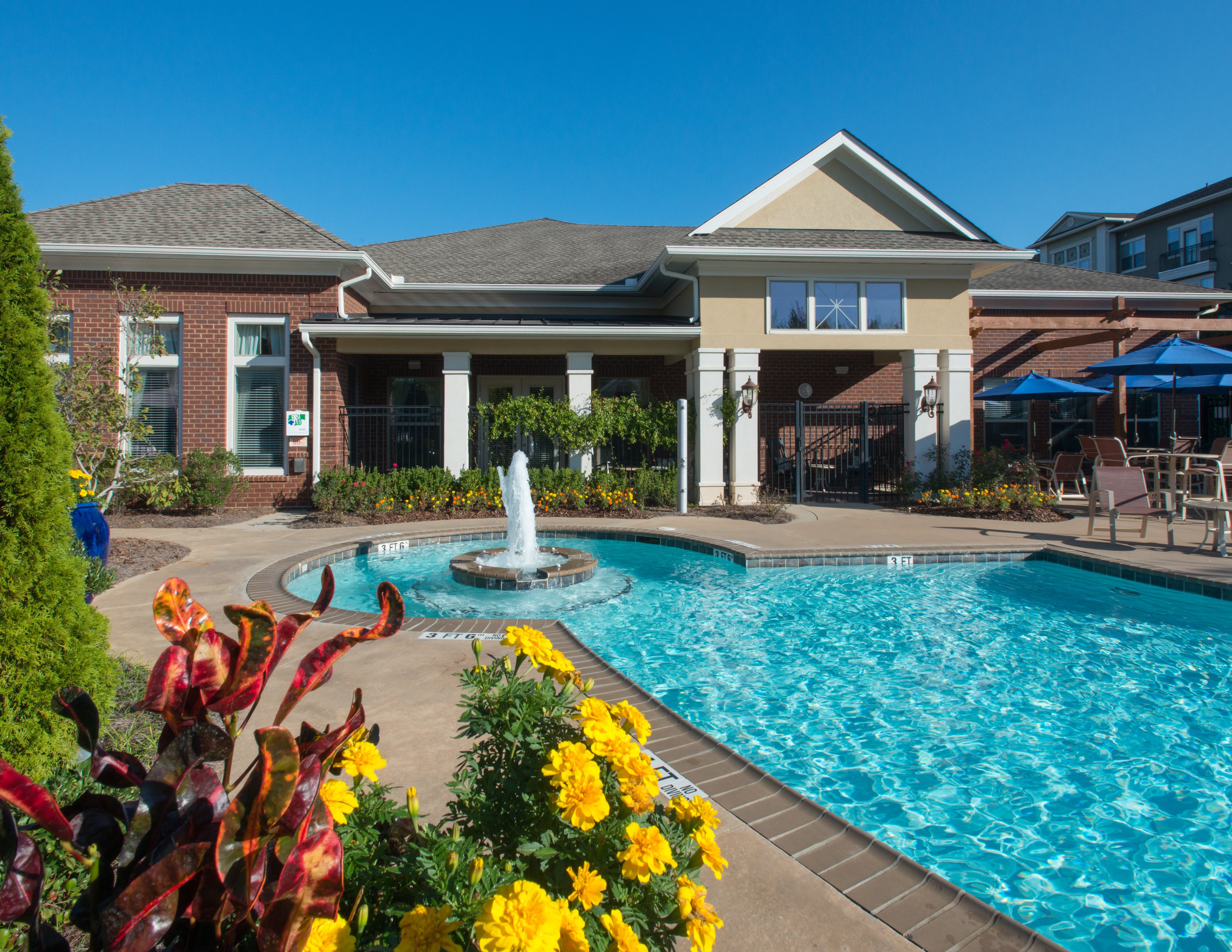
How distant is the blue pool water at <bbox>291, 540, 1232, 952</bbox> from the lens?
2.88 metres

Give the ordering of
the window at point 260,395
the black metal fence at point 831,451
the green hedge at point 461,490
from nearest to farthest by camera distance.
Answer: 1. the green hedge at point 461,490
2. the window at point 260,395
3. the black metal fence at point 831,451

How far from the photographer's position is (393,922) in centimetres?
148

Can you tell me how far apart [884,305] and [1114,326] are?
5.24 m

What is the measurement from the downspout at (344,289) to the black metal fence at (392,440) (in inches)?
70.4

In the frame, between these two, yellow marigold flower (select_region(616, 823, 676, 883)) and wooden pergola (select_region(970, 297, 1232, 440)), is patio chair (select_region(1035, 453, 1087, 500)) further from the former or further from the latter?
yellow marigold flower (select_region(616, 823, 676, 883))

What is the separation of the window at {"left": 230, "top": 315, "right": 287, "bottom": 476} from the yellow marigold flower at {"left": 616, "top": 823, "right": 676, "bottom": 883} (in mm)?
13296

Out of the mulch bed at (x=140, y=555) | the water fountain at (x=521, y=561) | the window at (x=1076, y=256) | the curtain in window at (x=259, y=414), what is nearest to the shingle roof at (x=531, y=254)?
the curtain in window at (x=259, y=414)

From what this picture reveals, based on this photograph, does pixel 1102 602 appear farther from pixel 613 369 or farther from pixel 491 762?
pixel 613 369

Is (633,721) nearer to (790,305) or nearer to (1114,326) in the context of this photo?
(790,305)

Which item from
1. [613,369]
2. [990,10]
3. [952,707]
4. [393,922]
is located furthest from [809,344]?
[393,922]

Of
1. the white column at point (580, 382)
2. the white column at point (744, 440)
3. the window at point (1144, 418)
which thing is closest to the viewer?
the white column at point (580, 382)

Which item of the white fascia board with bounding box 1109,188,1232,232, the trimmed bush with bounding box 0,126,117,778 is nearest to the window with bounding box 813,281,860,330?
the trimmed bush with bounding box 0,126,117,778

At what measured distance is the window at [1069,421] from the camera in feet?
57.5

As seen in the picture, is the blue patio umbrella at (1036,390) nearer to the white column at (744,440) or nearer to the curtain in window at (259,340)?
the white column at (744,440)
